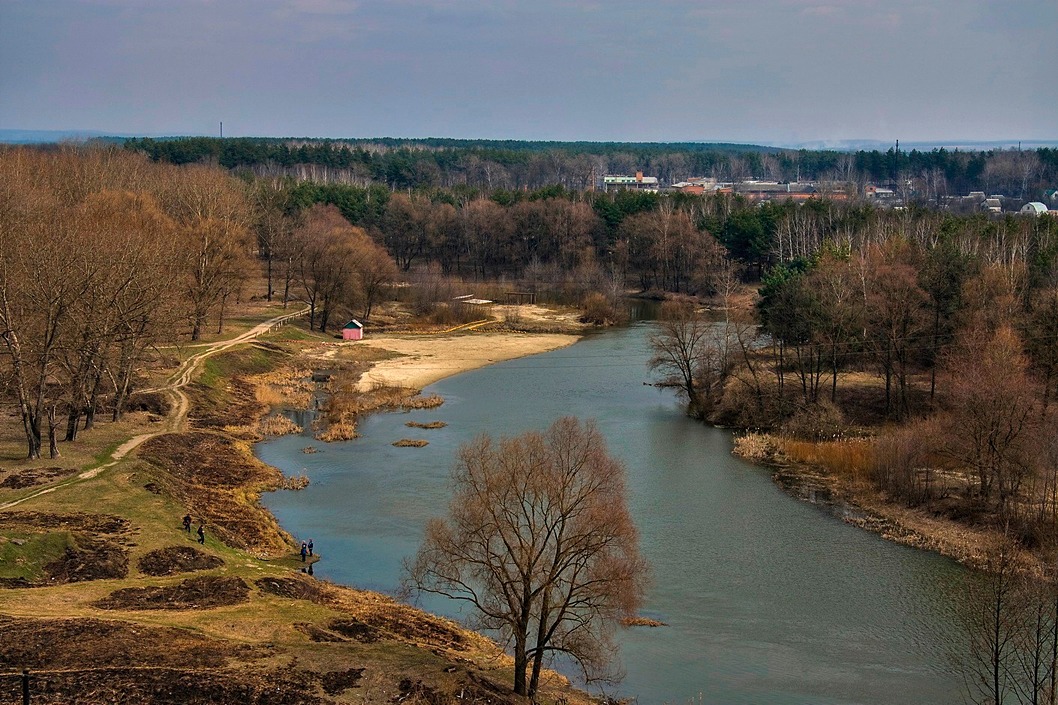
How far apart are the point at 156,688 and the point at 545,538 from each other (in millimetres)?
8162

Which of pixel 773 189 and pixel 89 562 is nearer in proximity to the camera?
pixel 89 562

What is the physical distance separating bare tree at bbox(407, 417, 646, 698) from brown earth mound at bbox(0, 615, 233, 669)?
480 centimetres

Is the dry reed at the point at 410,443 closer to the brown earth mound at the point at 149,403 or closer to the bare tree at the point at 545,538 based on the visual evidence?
the brown earth mound at the point at 149,403

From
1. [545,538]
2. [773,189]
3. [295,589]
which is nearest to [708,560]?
[545,538]

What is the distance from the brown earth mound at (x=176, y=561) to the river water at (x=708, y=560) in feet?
11.0

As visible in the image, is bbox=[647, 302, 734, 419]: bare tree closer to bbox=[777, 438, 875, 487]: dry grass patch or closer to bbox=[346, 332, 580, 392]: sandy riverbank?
bbox=[777, 438, 875, 487]: dry grass patch

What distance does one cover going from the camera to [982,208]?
12475 cm

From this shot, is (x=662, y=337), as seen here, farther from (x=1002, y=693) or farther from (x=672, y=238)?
(x=672, y=238)

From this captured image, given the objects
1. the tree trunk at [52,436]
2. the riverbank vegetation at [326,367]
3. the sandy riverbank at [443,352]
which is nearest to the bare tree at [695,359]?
the riverbank vegetation at [326,367]

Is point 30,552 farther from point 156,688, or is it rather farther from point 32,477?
point 156,688

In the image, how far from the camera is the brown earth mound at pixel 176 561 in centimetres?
2834

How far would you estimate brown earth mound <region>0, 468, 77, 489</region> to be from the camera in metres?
32.7

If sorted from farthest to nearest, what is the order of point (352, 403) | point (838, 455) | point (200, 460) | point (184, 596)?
point (352, 403), point (838, 455), point (200, 460), point (184, 596)

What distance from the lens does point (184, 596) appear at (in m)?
26.2
